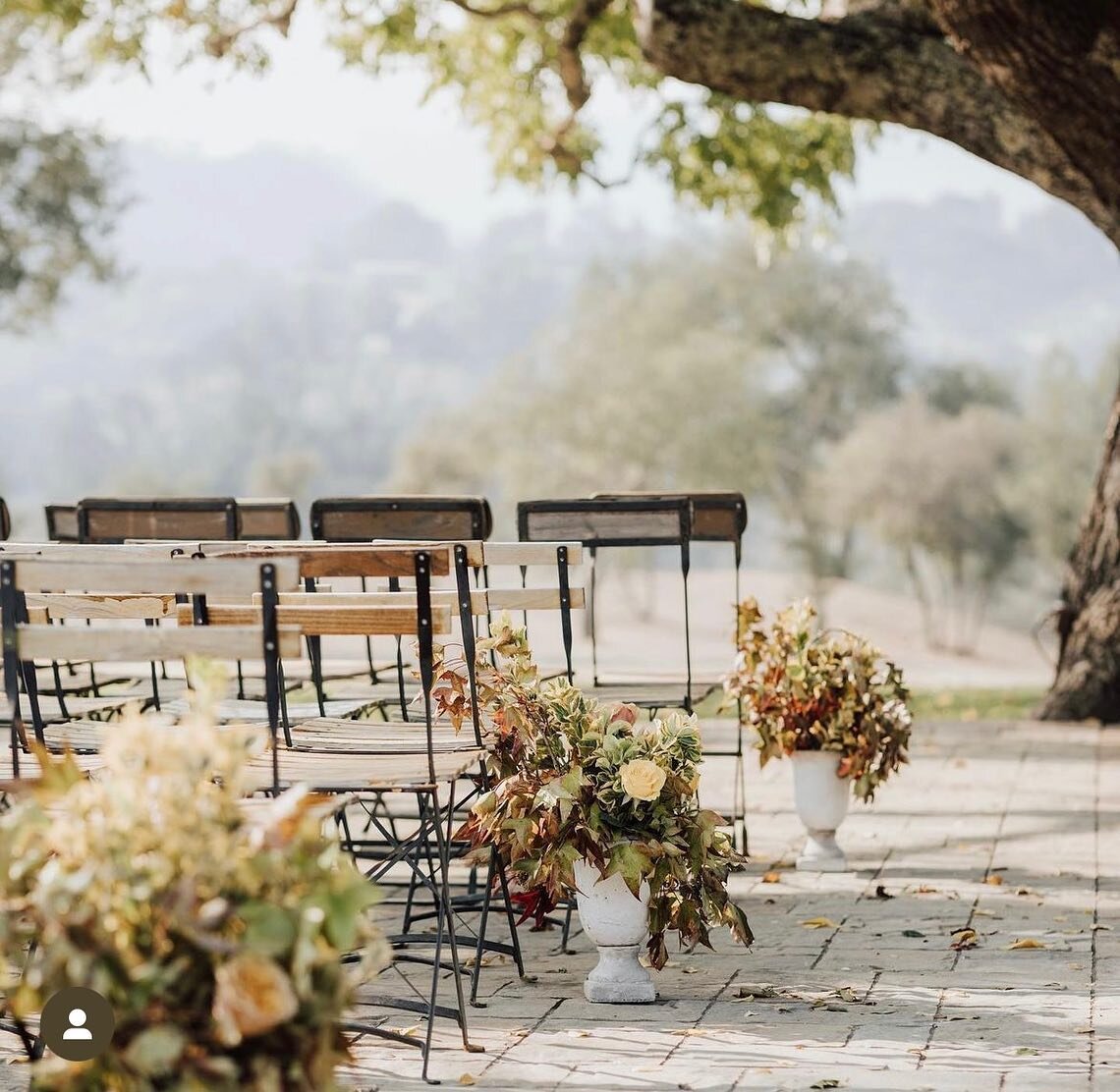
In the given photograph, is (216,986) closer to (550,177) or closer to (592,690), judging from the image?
(592,690)

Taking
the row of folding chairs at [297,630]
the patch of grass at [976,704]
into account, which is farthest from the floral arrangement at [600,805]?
the patch of grass at [976,704]

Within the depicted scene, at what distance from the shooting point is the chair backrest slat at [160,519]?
6.29 meters

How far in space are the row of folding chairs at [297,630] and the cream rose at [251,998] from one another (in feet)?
1.90

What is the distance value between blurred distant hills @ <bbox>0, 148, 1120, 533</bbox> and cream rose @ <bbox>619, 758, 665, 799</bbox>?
263 feet

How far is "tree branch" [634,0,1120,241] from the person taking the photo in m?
8.64

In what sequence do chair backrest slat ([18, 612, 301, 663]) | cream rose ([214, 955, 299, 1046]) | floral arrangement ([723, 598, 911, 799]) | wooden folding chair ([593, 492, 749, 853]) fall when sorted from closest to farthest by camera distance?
cream rose ([214, 955, 299, 1046]) < chair backrest slat ([18, 612, 301, 663]) < floral arrangement ([723, 598, 911, 799]) < wooden folding chair ([593, 492, 749, 853])

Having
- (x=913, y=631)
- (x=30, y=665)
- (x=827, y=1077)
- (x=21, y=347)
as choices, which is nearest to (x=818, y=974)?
(x=827, y=1077)

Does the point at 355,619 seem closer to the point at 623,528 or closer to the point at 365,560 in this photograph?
the point at 365,560

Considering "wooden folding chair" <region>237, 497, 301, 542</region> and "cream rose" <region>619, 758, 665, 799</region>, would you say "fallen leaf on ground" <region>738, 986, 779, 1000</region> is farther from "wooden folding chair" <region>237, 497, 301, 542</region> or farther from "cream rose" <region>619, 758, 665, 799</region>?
"wooden folding chair" <region>237, 497, 301, 542</region>

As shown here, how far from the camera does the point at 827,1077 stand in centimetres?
332

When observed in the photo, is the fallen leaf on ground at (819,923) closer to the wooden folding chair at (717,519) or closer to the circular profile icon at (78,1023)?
the wooden folding chair at (717,519)

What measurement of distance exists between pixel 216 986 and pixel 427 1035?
4.78 feet

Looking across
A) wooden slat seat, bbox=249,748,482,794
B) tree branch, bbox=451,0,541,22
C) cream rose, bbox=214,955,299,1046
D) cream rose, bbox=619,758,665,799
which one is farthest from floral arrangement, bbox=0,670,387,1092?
tree branch, bbox=451,0,541,22

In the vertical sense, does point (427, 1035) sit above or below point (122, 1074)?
below
